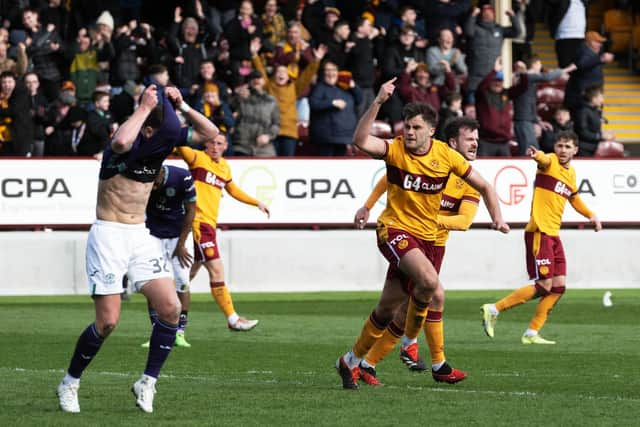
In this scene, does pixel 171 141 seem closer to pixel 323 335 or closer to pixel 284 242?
pixel 323 335

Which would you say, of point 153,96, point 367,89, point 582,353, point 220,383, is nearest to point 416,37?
point 367,89

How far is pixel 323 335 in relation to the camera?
16.2m

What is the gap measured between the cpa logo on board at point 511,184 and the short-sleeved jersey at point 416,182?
13227 millimetres

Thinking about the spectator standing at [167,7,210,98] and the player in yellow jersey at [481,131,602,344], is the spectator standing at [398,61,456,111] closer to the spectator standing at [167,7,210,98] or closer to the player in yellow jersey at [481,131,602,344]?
the spectator standing at [167,7,210,98]

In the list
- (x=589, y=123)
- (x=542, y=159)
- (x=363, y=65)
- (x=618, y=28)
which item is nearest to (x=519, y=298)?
(x=542, y=159)

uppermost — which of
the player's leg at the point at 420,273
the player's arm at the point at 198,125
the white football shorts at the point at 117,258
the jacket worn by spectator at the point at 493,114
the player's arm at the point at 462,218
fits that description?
the player's arm at the point at 198,125

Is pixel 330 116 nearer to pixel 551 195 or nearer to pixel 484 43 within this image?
pixel 484 43

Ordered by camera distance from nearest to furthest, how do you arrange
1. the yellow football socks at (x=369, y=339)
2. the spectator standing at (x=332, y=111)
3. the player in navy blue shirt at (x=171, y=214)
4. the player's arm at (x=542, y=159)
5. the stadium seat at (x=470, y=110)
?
the yellow football socks at (x=369, y=339), the player in navy blue shirt at (x=171, y=214), the player's arm at (x=542, y=159), the spectator standing at (x=332, y=111), the stadium seat at (x=470, y=110)

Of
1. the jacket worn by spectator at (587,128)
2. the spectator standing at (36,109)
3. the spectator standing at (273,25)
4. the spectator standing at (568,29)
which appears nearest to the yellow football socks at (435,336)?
the spectator standing at (36,109)

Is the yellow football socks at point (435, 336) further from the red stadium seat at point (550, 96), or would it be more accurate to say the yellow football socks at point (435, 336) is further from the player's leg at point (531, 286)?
the red stadium seat at point (550, 96)

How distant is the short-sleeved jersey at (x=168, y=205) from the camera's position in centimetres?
1413

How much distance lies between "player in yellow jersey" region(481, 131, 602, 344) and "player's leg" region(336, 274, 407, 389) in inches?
182

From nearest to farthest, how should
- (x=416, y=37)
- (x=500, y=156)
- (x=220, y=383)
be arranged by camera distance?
(x=220, y=383), (x=500, y=156), (x=416, y=37)

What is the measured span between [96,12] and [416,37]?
237 inches
